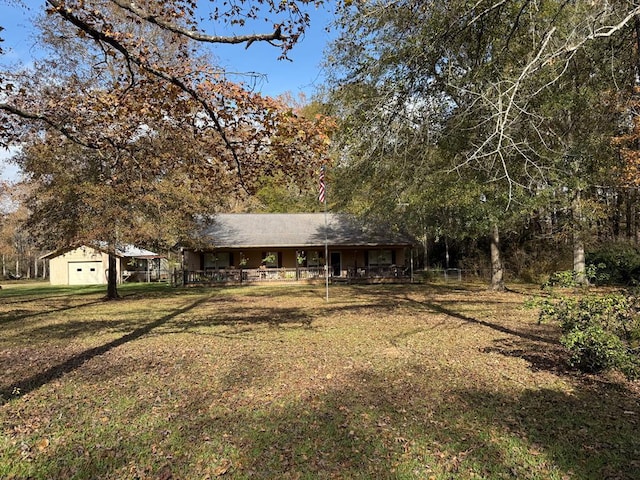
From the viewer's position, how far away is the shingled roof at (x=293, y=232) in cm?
3052

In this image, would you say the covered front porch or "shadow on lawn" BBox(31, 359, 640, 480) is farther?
the covered front porch

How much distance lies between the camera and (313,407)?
552 centimetres

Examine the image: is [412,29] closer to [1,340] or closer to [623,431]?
[623,431]

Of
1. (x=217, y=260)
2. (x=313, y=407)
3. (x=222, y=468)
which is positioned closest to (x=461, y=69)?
(x=313, y=407)

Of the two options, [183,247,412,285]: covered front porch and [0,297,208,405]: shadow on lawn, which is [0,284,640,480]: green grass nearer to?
[0,297,208,405]: shadow on lawn

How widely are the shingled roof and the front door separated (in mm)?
1363

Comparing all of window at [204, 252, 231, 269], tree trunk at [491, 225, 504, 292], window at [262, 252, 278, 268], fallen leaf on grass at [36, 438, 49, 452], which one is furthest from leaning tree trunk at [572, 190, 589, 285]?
window at [204, 252, 231, 269]

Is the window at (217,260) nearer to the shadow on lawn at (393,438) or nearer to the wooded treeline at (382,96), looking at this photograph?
the wooded treeline at (382,96)

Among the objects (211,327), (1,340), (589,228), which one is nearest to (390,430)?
(211,327)

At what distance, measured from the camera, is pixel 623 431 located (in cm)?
466

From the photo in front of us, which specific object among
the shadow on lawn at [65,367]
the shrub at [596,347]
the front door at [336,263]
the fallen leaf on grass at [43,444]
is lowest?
the fallen leaf on grass at [43,444]

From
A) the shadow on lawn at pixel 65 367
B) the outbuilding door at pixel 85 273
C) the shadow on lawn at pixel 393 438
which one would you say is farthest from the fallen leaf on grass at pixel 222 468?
the outbuilding door at pixel 85 273

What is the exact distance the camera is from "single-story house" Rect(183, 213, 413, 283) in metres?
30.6

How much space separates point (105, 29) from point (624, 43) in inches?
282
